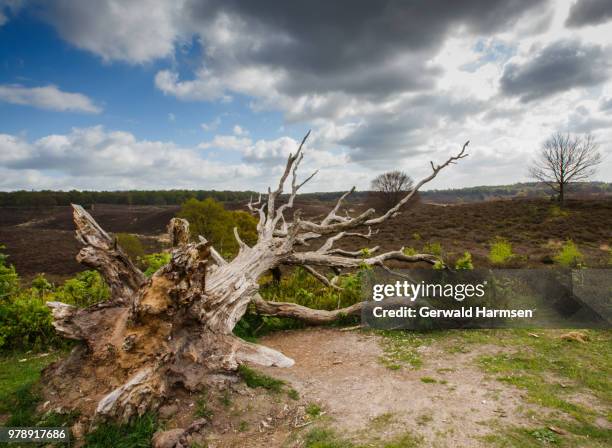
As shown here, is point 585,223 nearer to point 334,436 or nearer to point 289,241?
point 289,241

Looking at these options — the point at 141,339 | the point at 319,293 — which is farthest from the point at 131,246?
the point at 141,339

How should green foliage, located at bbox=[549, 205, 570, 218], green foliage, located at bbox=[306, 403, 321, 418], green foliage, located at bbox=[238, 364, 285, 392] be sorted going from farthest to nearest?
green foliage, located at bbox=[549, 205, 570, 218] → green foliage, located at bbox=[238, 364, 285, 392] → green foliage, located at bbox=[306, 403, 321, 418]

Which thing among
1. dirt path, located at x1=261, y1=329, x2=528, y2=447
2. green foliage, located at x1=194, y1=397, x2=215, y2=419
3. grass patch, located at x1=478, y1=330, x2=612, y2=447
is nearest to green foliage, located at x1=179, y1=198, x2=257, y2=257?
dirt path, located at x1=261, y1=329, x2=528, y2=447

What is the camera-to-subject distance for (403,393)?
409 centimetres

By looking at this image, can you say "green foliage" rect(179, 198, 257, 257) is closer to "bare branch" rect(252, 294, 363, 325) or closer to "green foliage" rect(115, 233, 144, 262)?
"green foliage" rect(115, 233, 144, 262)

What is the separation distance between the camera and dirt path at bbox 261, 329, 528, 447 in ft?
11.0

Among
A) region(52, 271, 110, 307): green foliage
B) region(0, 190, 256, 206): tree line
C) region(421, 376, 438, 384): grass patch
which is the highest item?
region(0, 190, 256, 206): tree line

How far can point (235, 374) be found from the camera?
4.20 m

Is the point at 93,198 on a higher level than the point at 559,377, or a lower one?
higher

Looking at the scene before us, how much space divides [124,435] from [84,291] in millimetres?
4870

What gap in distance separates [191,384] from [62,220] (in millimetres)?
64456

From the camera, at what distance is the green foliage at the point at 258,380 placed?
411 centimetres

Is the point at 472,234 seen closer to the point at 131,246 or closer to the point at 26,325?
the point at 131,246

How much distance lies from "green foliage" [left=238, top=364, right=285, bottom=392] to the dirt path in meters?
0.24
